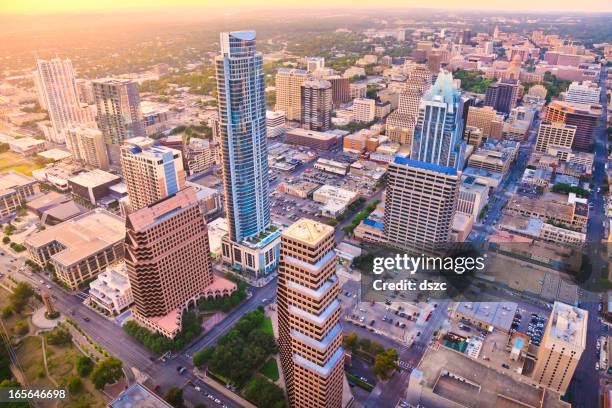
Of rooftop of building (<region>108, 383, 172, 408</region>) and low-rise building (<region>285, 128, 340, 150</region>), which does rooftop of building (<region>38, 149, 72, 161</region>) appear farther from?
rooftop of building (<region>108, 383, 172, 408</region>)

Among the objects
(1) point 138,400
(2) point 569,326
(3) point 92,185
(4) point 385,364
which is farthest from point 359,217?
(3) point 92,185

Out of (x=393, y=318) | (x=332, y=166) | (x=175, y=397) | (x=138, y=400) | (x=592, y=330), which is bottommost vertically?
(x=592, y=330)

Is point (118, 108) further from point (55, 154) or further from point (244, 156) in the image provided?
point (244, 156)

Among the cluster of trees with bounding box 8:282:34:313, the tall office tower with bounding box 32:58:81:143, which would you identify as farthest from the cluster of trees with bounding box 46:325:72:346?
Result: the tall office tower with bounding box 32:58:81:143

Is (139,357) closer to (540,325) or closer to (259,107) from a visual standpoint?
(259,107)

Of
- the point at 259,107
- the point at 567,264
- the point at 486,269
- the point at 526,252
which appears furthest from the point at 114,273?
the point at 567,264

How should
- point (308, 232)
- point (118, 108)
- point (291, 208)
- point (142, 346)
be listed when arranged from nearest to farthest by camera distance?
point (308, 232)
point (142, 346)
point (291, 208)
point (118, 108)
